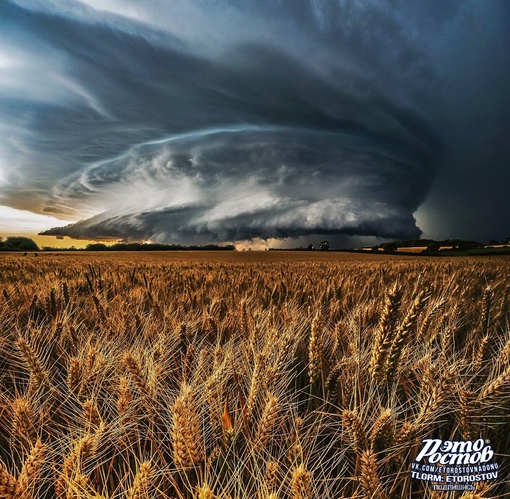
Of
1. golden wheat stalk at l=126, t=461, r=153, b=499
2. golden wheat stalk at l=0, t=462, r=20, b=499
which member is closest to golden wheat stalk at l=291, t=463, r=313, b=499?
golden wheat stalk at l=126, t=461, r=153, b=499

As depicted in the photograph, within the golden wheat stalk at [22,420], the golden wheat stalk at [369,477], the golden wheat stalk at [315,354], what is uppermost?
the golden wheat stalk at [315,354]

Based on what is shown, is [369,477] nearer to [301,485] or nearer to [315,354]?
[301,485]

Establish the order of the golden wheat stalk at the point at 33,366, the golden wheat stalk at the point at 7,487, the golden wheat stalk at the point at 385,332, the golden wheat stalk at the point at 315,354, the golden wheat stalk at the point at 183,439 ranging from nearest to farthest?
the golden wheat stalk at the point at 7,487 → the golden wheat stalk at the point at 183,439 → the golden wheat stalk at the point at 385,332 → the golden wheat stalk at the point at 33,366 → the golden wheat stalk at the point at 315,354

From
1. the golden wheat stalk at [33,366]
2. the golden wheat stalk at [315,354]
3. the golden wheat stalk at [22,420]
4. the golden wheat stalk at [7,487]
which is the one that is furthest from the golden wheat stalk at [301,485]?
the golden wheat stalk at [33,366]

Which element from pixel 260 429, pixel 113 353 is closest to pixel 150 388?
pixel 260 429

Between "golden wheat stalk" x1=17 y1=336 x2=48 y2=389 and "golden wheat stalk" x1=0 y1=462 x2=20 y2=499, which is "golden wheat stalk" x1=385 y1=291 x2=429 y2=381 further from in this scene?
"golden wheat stalk" x1=17 y1=336 x2=48 y2=389

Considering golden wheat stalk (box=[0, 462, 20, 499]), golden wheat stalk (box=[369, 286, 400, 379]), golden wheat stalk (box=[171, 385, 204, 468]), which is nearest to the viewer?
golden wheat stalk (box=[0, 462, 20, 499])

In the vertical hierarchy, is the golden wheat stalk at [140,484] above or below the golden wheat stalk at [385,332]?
below

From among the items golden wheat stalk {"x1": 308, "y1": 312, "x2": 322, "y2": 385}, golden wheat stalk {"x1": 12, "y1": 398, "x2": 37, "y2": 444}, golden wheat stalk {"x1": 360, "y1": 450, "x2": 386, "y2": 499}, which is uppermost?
golden wheat stalk {"x1": 308, "y1": 312, "x2": 322, "y2": 385}

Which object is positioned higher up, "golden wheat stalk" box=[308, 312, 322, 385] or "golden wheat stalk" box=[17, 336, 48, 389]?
"golden wheat stalk" box=[308, 312, 322, 385]

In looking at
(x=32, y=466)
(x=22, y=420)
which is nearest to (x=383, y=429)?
(x=32, y=466)

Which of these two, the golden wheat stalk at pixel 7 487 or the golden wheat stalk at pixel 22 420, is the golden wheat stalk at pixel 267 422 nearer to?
the golden wheat stalk at pixel 7 487

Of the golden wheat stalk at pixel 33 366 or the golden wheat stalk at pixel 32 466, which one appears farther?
the golden wheat stalk at pixel 33 366

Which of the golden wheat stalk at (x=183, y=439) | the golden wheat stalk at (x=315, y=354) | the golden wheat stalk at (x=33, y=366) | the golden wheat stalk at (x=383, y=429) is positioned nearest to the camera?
the golden wheat stalk at (x=183, y=439)
